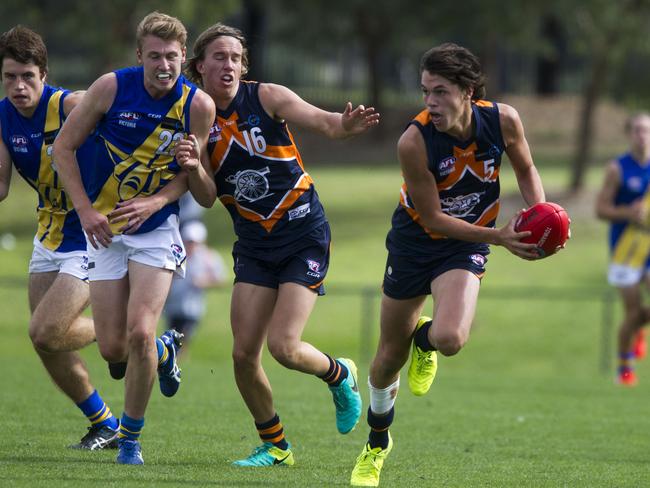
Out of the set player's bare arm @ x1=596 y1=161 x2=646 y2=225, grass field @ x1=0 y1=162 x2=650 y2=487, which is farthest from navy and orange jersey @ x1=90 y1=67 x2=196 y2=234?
player's bare arm @ x1=596 y1=161 x2=646 y2=225

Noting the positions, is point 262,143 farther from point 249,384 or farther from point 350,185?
point 350,185

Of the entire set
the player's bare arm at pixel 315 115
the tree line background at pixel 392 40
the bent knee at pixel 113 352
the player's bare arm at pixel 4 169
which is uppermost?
the player's bare arm at pixel 315 115

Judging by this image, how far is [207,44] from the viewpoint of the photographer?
21.2 feet

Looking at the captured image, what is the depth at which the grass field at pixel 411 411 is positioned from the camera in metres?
6.46

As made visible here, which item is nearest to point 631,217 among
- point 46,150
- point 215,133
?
point 215,133

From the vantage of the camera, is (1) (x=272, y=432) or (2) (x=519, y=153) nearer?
(2) (x=519, y=153)

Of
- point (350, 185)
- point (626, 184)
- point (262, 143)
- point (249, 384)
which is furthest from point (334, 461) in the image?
point (350, 185)

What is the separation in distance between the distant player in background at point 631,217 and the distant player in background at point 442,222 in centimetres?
655

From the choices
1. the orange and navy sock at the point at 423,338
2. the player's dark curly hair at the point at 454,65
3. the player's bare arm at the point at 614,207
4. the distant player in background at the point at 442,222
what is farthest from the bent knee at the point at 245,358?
the player's bare arm at the point at 614,207

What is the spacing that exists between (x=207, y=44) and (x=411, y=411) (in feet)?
15.1

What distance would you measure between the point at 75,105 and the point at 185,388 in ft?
15.9

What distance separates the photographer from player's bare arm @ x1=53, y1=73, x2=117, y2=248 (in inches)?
245

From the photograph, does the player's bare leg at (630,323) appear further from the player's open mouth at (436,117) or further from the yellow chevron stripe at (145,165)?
the yellow chevron stripe at (145,165)

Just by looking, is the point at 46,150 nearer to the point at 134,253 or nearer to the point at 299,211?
the point at 134,253
